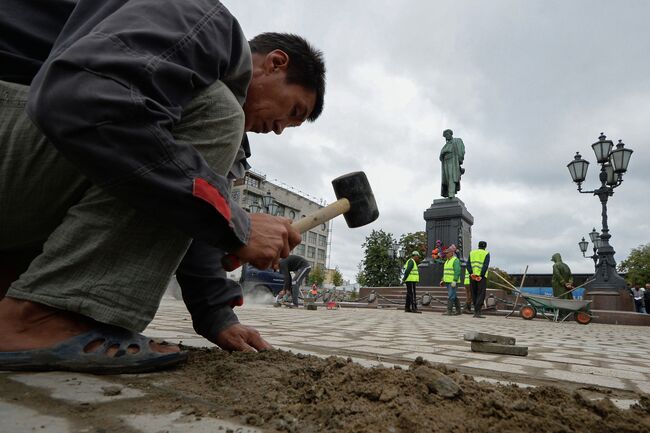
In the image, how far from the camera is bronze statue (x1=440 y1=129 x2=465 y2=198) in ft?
70.7

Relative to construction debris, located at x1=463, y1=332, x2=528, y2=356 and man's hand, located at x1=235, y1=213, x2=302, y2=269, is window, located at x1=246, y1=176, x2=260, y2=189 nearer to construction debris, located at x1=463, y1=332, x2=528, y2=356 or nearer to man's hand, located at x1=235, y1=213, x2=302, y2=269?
construction debris, located at x1=463, y1=332, x2=528, y2=356

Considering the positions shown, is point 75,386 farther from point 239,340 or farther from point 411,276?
point 411,276

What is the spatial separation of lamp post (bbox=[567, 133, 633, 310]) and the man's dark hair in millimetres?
11961

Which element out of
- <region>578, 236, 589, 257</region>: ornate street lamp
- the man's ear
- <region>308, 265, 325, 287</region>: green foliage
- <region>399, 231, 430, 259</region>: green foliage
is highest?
<region>399, 231, 430, 259</region>: green foliage

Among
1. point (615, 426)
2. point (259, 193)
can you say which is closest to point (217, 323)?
point (615, 426)

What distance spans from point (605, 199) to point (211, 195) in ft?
44.8

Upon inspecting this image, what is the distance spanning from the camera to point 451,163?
71.6ft

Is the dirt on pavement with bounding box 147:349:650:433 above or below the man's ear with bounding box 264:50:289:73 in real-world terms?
below

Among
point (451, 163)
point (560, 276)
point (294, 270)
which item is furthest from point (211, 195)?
point (451, 163)

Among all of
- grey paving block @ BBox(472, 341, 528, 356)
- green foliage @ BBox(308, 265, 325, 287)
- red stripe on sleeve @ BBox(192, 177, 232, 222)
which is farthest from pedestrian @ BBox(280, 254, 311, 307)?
green foliage @ BBox(308, 265, 325, 287)

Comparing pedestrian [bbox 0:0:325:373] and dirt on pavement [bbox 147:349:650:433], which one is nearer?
dirt on pavement [bbox 147:349:650:433]

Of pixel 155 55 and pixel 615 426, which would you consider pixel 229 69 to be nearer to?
pixel 155 55

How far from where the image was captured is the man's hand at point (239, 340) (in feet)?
6.32

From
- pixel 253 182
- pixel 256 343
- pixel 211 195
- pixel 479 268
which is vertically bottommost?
pixel 256 343
